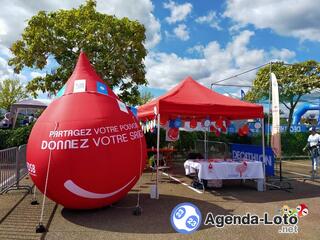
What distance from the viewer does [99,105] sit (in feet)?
23.2

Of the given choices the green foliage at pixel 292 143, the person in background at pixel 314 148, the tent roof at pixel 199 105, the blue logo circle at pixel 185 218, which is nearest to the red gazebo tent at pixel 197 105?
the tent roof at pixel 199 105

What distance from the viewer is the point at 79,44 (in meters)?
15.9

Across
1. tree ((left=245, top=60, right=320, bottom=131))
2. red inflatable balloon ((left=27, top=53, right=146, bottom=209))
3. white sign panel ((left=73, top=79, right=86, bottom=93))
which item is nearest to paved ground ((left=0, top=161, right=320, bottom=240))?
red inflatable balloon ((left=27, top=53, right=146, bottom=209))

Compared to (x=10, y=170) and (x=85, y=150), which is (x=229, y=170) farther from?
(x=10, y=170)

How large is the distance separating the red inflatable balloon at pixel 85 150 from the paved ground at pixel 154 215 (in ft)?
1.64

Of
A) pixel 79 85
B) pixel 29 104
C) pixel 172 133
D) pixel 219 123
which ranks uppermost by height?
pixel 29 104

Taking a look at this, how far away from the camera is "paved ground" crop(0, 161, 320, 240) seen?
598cm

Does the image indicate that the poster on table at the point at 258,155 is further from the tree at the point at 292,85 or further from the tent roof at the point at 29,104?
the tent roof at the point at 29,104

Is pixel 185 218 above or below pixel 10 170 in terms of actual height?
below

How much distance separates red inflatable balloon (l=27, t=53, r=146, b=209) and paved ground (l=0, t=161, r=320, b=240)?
1.64 ft

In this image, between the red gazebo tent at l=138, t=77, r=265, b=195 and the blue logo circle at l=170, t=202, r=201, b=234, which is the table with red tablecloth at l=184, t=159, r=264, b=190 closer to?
the red gazebo tent at l=138, t=77, r=265, b=195

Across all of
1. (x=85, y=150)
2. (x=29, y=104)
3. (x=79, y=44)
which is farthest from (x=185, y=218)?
(x=29, y=104)

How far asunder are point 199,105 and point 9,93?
44378 mm

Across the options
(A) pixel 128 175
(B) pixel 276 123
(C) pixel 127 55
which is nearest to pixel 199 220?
(A) pixel 128 175
